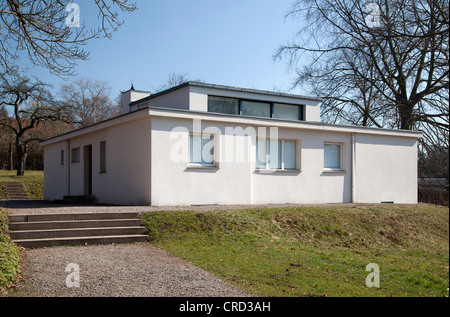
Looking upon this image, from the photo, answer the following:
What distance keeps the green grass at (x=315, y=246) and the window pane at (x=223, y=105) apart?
644 centimetres

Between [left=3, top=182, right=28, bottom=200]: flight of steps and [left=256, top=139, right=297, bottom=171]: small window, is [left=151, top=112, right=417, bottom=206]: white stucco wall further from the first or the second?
[left=3, top=182, right=28, bottom=200]: flight of steps

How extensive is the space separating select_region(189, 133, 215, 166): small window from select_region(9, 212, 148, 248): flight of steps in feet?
15.1

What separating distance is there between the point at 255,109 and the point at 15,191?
20.0 m

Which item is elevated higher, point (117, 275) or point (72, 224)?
point (72, 224)

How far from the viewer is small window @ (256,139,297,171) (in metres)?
18.3

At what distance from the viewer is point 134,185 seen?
1659 cm

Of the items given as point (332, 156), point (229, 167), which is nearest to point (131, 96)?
point (229, 167)

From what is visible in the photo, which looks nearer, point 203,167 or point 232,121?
point 203,167

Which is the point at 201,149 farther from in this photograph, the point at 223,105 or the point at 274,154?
the point at 223,105

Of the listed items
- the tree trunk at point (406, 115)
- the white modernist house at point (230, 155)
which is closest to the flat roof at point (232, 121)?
the white modernist house at point (230, 155)

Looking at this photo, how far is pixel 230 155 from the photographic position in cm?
1728

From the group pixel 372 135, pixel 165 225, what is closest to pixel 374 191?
pixel 372 135

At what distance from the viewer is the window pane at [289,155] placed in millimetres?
19025
